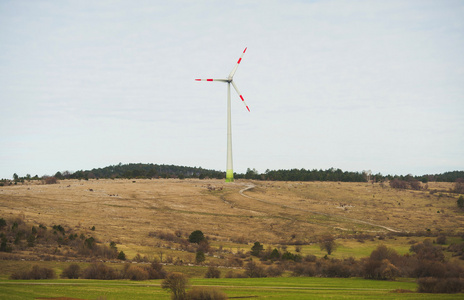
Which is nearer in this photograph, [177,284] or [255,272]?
[177,284]

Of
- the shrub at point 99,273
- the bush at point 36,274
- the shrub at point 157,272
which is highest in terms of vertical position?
the bush at point 36,274

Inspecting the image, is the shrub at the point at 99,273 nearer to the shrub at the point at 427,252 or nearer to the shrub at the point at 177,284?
the shrub at the point at 177,284

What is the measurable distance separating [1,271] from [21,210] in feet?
141

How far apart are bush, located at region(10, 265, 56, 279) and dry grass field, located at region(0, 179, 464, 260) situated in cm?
2010

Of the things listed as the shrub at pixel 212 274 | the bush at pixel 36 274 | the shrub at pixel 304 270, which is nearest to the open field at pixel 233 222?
the shrub at pixel 212 274

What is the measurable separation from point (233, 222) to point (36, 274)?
60.5 meters

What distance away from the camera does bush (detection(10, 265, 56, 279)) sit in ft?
129

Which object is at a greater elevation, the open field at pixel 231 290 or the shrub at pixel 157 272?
the open field at pixel 231 290

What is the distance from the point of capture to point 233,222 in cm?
9744

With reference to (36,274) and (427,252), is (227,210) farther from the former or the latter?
(36,274)

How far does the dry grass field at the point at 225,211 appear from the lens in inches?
3177

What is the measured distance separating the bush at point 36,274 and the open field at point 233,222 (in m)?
2.05

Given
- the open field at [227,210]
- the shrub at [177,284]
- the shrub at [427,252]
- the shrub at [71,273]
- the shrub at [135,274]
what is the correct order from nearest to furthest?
1. the shrub at [177,284]
2. the shrub at [71,273]
3. the shrub at [135,274]
4. the shrub at [427,252]
5. the open field at [227,210]

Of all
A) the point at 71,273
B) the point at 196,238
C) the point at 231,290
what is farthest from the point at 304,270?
the point at 71,273
